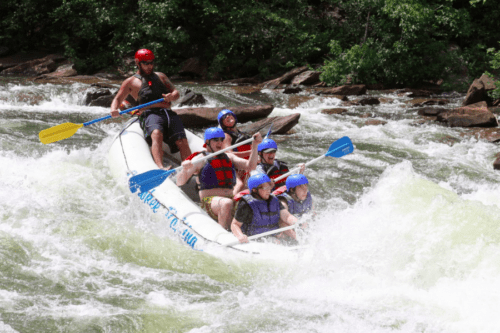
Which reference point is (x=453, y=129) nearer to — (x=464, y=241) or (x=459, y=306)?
(x=464, y=241)

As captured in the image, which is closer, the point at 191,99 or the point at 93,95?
the point at 93,95

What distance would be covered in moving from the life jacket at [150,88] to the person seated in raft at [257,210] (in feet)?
6.47

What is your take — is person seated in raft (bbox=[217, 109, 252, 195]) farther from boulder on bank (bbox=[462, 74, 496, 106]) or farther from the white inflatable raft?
boulder on bank (bbox=[462, 74, 496, 106])

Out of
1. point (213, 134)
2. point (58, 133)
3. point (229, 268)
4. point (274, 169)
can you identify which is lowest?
point (229, 268)

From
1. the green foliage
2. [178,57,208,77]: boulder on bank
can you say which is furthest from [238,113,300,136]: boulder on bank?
[178,57,208,77]: boulder on bank

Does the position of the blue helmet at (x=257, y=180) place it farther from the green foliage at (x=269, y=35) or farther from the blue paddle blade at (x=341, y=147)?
the green foliage at (x=269, y=35)

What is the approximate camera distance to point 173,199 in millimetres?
4457

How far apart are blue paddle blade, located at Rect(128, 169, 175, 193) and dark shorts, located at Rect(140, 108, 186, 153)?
0.96m

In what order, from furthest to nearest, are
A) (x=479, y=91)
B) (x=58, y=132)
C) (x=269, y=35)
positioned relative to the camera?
(x=269, y=35)
(x=479, y=91)
(x=58, y=132)

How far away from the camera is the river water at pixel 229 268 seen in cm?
303

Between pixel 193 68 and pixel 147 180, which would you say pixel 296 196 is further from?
pixel 193 68

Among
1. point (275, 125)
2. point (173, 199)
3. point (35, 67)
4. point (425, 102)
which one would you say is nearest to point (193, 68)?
point (35, 67)

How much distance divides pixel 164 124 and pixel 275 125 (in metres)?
3.87

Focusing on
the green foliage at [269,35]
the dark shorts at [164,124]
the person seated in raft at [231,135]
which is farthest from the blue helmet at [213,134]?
the green foliage at [269,35]
